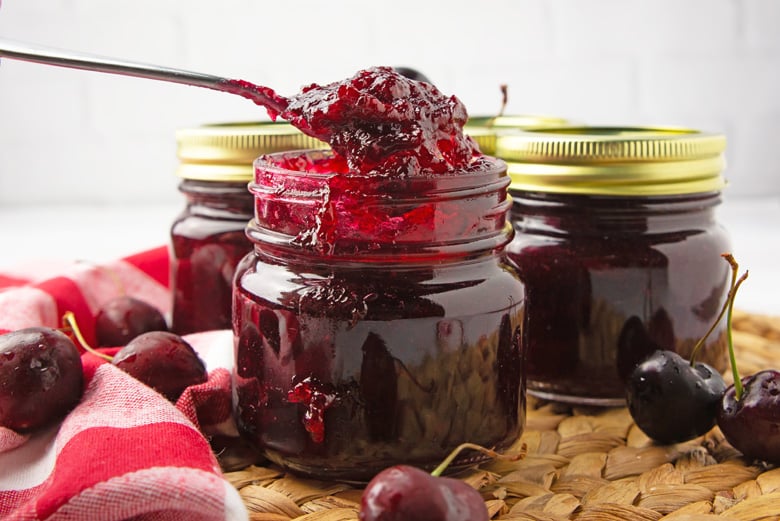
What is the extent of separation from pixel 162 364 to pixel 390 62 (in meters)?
1.86

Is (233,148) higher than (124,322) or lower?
higher

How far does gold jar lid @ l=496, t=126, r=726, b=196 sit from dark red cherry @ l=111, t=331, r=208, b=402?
1.78 ft

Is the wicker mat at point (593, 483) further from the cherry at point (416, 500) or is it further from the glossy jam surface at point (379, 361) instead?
the cherry at point (416, 500)

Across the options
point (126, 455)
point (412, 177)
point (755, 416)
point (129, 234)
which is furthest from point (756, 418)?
point (129, 234)

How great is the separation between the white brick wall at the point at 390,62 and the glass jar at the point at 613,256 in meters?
1.58

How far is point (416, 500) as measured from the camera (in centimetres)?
85

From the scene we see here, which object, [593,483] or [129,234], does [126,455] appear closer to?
[593,483]

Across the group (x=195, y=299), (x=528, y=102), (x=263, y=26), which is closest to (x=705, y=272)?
(x=195, y=299)

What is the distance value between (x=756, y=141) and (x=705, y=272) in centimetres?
181

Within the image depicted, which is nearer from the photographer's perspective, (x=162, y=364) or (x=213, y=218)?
(x=162, y=364)

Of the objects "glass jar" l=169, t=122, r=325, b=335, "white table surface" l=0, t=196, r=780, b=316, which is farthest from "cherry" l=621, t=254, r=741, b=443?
"white table surface" l=0, t=196, r=780, b=316

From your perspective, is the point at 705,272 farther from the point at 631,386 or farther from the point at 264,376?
the point at 264,376

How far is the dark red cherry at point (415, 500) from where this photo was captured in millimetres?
854

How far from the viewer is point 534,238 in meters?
1.40
